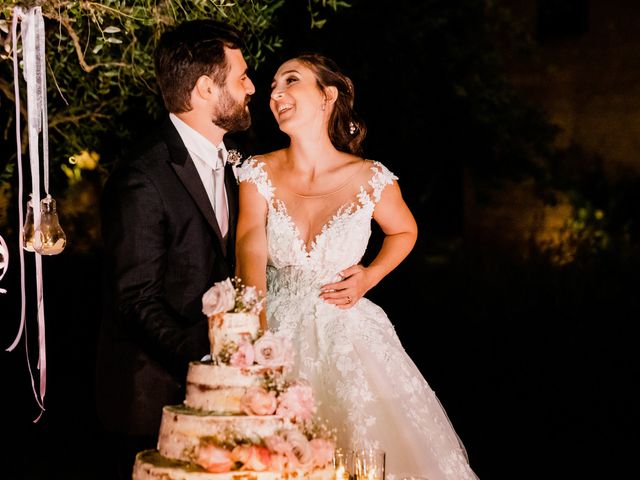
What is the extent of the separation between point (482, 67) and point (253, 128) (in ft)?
11.4

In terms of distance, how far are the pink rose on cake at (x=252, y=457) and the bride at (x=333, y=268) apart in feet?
3.56

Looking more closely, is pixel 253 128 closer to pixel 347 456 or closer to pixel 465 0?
pixel 465 0

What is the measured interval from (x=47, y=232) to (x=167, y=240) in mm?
443

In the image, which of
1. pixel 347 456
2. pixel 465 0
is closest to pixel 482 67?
pixel 465 0

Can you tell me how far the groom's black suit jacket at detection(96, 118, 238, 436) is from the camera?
3582 millimetres

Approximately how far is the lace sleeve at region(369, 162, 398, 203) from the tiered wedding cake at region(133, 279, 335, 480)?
142 cm

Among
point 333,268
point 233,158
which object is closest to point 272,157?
point 233,158

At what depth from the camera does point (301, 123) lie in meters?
4.53

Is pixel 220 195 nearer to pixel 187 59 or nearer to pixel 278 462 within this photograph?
pixel 187 59

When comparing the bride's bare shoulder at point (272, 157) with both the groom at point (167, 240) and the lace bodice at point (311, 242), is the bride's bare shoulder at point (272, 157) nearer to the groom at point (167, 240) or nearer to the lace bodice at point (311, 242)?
the lace bodice at point (311, 242)

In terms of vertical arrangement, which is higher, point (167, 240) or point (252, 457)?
point (167, 240)

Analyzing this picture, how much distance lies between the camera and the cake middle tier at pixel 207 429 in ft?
10.4

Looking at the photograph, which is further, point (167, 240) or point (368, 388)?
point (368, 388)

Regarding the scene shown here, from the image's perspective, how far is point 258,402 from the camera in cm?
316
